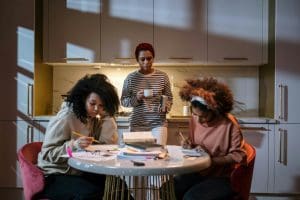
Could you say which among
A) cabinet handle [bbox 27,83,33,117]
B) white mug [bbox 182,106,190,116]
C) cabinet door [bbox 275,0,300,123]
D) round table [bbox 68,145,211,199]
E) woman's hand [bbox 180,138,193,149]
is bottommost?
round table [bbox 68,145,211,199]

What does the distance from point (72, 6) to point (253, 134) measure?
6.88 feet

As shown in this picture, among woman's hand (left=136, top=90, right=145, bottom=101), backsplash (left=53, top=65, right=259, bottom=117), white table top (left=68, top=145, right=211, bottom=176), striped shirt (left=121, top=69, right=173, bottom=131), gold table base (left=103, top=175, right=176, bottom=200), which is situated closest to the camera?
white table top (left=68, top=145, right=211, bottom=176)

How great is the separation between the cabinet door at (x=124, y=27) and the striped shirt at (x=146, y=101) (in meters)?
0.52

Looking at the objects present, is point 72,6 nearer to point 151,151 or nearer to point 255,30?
point 255,30

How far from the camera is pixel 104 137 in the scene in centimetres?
224

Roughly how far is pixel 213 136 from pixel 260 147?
1419mm

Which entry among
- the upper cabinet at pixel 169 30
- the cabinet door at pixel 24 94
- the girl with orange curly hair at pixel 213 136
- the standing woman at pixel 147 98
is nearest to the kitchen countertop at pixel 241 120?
the cabinet door at pixel 24 94

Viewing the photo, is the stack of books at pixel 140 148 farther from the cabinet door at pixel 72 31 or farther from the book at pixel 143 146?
the cabinet door at pixel 72 31

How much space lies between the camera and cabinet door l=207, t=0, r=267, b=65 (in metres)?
3.51

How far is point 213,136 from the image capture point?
2.12 metres

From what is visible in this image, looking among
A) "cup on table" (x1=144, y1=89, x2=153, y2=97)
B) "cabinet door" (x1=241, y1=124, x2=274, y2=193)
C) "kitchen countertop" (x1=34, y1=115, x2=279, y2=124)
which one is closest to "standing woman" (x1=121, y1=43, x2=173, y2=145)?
"cup on table" (x1=144, y1=89, x2=153, y2=97)

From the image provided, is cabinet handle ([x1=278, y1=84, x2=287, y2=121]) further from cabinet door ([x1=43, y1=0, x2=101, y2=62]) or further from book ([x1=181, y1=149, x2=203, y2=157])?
cabinet door ([x1=43, y1=0, x2=101, y2=62])

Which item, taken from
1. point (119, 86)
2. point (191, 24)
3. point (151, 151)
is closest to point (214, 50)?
point (191, 24)

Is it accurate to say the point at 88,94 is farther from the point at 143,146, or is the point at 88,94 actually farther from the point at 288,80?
the point at 288,80
